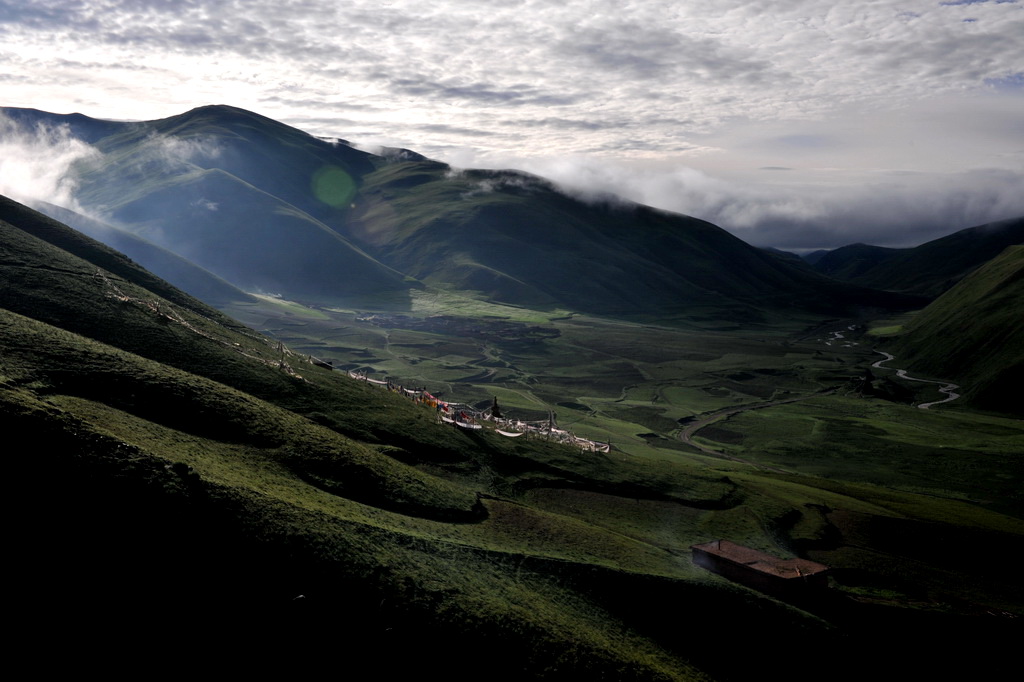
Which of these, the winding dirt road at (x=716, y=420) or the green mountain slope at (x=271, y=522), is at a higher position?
the green mountain slope at (x=271, y=522)

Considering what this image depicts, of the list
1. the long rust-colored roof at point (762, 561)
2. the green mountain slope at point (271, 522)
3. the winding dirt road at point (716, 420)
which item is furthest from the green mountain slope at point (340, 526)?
the winding dirt road at point (716, 420)

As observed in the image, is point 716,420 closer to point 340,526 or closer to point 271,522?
point 340,526

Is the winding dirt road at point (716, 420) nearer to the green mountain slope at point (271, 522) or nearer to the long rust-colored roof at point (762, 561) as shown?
the green mountain slope at point (271, 522)

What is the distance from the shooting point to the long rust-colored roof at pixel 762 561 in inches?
2415

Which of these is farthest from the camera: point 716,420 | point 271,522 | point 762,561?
point 716,420

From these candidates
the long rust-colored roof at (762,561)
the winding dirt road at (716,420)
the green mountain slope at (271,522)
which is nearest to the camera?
the green mountain slope at (271,522)

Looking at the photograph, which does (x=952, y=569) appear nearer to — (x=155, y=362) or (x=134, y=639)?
(x=134, y=639)

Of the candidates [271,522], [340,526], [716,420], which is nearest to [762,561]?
[340,526]

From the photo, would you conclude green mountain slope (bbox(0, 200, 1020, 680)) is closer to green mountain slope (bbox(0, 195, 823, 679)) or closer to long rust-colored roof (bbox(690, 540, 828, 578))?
green mountain slope (bbox(0, 195, 823, 679))

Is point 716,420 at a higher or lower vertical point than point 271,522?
lower

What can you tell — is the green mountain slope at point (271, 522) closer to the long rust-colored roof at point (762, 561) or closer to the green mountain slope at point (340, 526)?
the green mountain slope at point (340, 526)

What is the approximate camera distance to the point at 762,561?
63250mm

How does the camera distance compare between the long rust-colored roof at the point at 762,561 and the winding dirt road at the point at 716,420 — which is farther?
the winding dirt road at the point at 716,420

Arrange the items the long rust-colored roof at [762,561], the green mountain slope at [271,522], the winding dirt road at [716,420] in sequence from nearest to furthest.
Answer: the green mountain slope at [271,522], the long rust-colored roof at [762,561], the winding dirt road at [716,420]
